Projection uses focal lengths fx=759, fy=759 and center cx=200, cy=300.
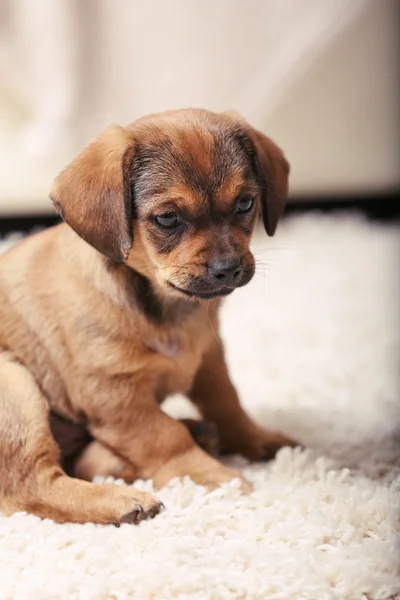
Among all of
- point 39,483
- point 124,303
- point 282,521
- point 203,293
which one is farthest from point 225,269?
point 39,483

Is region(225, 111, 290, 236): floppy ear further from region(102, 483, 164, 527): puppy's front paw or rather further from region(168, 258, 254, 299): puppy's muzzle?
region(102, 483, 164, 527): puppy's front paw

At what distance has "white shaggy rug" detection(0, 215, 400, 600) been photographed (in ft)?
5.23

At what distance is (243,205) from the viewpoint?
2002mm

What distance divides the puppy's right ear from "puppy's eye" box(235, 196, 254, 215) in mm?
282

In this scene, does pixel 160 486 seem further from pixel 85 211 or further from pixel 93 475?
pixel 85 211

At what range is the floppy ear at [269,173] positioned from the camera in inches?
82.6

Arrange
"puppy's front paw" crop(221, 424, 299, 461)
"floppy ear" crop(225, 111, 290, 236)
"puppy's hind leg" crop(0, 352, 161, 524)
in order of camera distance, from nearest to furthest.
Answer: "puppy's hind leg" crop(0, 352, 161, 524), "floppy ear" crop(225, 111, 290, 236), "puppy's front paw" crop(221, 424, 299, 461)

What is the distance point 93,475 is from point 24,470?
258 mm

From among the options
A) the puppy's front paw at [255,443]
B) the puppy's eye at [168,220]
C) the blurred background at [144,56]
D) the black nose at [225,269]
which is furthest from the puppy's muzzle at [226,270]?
the blurred background at [144,56]

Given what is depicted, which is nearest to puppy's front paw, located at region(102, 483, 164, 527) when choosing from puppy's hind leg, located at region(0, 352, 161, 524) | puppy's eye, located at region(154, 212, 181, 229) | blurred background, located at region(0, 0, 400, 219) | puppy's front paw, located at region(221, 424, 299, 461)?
puppy's hind leg, located at region(0, 352, 161, 524)

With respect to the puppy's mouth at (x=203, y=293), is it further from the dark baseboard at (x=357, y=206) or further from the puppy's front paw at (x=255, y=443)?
the dark baseboard at (x=357, y=206)

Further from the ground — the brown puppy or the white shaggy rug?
the brown puppy

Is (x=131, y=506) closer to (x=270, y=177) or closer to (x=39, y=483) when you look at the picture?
(x=39, y=483)

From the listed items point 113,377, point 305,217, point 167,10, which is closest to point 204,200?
point 113,377
